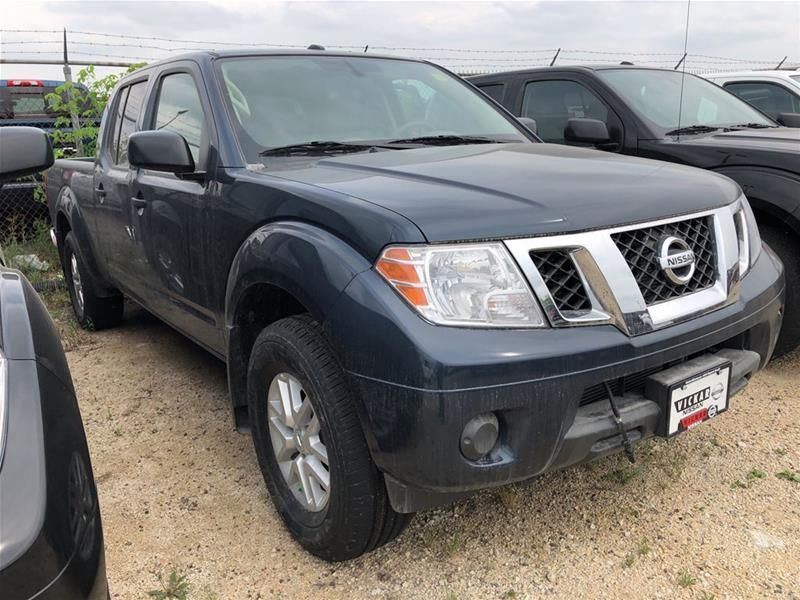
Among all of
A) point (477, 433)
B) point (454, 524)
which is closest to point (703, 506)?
point (454, 524)

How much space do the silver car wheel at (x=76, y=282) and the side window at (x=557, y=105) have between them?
133 inches

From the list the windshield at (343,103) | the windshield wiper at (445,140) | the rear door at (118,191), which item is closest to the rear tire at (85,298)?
the rear door at (118,191)

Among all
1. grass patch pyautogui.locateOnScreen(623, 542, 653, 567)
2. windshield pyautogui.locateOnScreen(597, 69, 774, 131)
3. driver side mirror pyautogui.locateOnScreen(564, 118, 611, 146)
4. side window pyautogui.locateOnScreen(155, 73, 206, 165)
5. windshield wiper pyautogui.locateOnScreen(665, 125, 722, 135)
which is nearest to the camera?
grass patch pyautogui.locateOnScreen(623, 542, 653, 567)

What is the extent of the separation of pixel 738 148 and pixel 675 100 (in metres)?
1.04

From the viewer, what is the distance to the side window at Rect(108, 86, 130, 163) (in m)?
3.99

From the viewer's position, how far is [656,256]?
2010 mm

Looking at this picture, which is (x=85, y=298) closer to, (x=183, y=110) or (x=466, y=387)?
(x=183, y=110)

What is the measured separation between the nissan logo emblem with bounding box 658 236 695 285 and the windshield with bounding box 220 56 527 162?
1.31 m

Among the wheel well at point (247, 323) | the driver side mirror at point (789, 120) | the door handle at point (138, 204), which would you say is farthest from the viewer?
the driver side mirror at point (789, 120)

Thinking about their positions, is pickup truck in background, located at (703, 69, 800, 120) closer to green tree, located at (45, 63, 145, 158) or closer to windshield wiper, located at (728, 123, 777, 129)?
windshield wiper, located at (728, 123, 777, 129)

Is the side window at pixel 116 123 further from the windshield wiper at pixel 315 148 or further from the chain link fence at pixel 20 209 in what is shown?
the chain link fence at pixel 20 209

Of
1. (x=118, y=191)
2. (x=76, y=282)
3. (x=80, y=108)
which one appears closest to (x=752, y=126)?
(x=118, y=191)

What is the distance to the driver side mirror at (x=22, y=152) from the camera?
189 cm

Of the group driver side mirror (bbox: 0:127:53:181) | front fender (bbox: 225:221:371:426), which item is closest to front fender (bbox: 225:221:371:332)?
front fender (bbox: 225:221:371:426)
